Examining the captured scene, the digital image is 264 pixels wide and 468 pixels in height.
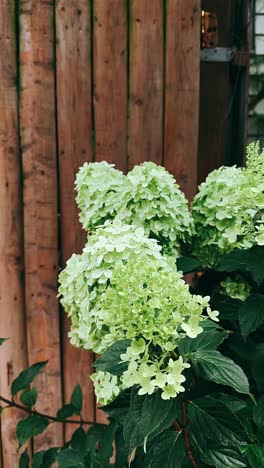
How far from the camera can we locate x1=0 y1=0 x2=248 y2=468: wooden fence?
2.28 m

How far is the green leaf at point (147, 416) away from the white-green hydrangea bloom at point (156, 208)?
556 mm

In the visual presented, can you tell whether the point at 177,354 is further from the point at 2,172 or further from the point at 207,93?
the point at 207,93

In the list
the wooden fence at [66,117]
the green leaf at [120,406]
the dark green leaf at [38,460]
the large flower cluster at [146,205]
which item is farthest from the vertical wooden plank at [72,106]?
the green leaf at [120,406]

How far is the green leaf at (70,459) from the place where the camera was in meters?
1.87

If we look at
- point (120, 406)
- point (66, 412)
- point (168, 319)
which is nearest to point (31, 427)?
point (66, 412)

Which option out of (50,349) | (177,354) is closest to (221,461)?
(177,354)

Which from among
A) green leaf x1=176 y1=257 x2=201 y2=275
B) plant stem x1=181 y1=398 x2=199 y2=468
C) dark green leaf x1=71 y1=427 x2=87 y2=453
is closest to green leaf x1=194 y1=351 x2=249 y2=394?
plant stem x1=181 y1=398 x2=199 y2=468

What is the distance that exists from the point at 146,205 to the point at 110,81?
32.1 inches

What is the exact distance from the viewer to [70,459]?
6.22 ft

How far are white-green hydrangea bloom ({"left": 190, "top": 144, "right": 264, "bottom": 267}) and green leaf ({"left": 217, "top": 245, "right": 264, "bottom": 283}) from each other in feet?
0.10

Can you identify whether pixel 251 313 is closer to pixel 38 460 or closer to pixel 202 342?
pixel 202 342

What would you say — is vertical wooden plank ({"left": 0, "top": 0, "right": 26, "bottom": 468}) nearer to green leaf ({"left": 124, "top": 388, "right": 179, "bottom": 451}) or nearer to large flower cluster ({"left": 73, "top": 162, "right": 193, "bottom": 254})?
large flower cluster ({"left": 73, "top": 162, "right": 193, "bottom": 254})

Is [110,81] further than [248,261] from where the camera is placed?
Yes

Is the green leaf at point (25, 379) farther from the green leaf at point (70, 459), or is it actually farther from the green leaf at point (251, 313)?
the green leaf at point (251, 313)
